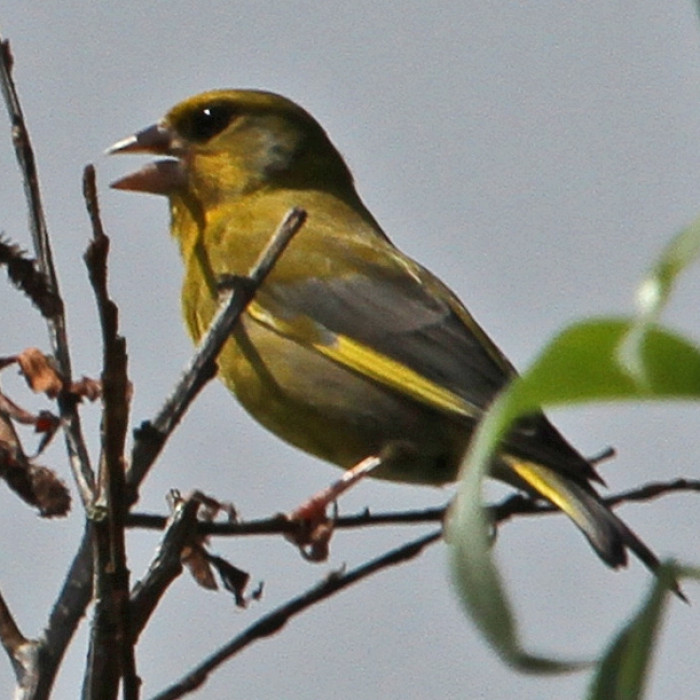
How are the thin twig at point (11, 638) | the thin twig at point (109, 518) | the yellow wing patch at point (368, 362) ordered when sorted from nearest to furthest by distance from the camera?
1. the thin twig at point (109, 518)
2. the thin twig at point (11, 638)
3. the yellow wing patch at point (368, 362)

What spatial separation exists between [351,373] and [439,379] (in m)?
0.29

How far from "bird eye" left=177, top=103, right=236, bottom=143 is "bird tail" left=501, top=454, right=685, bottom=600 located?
2033mm

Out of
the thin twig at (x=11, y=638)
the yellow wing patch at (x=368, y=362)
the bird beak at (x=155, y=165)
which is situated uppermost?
the bird beak at (x=155, y=165)

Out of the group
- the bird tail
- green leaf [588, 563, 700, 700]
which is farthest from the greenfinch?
green leaf [588, 563, 700, 700]

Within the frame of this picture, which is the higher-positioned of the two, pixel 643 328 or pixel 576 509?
pixel 643 328

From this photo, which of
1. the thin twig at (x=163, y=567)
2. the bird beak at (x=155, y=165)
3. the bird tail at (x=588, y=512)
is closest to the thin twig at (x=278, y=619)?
the thin twig at (x=163, y=567)

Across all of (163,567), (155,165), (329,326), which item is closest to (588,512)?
(329,326)

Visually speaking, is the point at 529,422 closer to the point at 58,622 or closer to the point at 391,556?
the point at 391,556

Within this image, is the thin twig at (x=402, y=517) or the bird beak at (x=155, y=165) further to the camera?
the bird beak at (x=155, y=165)

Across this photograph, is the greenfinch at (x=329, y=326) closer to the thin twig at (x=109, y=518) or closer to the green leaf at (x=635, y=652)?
the thin twig at (x=109, y=518)

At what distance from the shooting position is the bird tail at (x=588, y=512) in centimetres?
309

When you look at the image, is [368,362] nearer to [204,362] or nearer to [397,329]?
[397,329]

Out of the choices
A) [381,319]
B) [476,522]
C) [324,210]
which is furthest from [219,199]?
[476,522]

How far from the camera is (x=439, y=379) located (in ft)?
12.9
